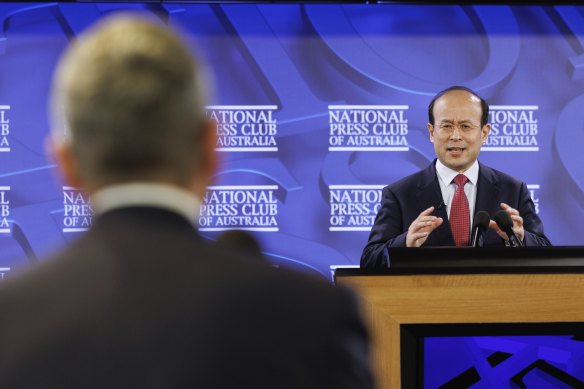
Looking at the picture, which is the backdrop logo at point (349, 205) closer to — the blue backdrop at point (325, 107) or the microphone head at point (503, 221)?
the blue backdrop at point (325, 107)

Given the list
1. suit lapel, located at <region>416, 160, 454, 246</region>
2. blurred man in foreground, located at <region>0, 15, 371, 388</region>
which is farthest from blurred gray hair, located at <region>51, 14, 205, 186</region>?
suit lapel, located at <region>416, 160, 454, 246</region>

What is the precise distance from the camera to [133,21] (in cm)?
79

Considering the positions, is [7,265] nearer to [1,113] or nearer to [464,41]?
[1,113]

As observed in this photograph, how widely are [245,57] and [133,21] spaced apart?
178 inches

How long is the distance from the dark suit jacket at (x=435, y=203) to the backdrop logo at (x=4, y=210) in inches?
87.5

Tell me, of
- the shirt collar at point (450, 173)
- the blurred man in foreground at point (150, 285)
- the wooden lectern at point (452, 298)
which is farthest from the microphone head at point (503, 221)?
the blurred man in foreground at point (150, 285)

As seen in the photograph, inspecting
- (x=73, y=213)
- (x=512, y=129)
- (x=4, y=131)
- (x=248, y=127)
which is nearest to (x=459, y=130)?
(x=512, y=129)

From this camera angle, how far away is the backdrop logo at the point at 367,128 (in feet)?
17.1

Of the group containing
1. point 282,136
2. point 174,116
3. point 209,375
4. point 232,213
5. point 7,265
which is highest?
point 282,136

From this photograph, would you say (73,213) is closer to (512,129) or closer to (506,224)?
(512,129)

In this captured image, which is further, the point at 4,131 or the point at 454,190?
the point at 4,131

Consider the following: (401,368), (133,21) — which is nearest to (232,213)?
(401,368)

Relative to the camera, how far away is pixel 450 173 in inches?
167

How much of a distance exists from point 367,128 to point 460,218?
1.30m
